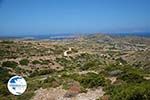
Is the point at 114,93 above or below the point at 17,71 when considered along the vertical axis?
above

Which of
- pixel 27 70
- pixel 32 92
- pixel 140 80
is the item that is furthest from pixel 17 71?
pixel 140 80

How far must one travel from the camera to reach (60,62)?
173 ft

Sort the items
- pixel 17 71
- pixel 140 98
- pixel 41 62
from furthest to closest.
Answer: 1. pixel 41 62
2. pixel 17 71
3. pixel 140 98

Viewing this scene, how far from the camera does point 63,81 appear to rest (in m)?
21.9

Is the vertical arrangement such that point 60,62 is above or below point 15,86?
below

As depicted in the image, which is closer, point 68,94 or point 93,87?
point 68,94

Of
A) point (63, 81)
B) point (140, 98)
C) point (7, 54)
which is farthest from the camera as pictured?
point (7, 54)

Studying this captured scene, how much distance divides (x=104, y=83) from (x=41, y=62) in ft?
98.9

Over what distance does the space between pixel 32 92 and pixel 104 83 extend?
474 cm

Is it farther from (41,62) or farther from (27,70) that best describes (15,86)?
(41,62)

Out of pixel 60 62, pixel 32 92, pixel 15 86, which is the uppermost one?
pixel 15 86

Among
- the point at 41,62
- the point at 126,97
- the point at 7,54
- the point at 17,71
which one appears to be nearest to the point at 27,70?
the point at 17,71

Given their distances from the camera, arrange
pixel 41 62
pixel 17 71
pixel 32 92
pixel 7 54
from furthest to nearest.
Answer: pixel 7 54
pixel 41 62
pixel 17 71
pixel 32 92

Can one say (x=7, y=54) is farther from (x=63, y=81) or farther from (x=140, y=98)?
(x=140, y=98)
